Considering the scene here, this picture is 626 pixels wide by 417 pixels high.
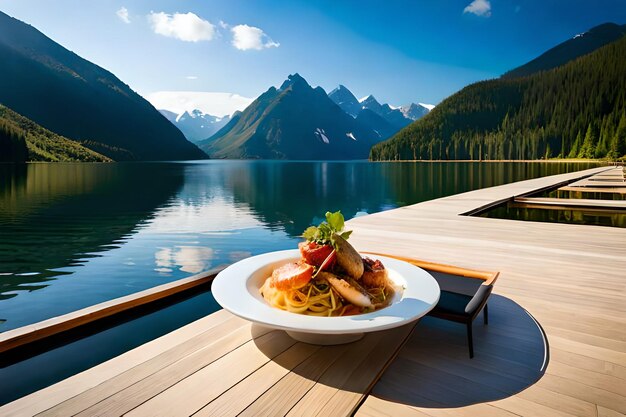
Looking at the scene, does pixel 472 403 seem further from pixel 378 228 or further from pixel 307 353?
pixel 378 228

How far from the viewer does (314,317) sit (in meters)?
2.10

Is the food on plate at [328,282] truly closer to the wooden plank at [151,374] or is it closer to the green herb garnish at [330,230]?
the green herb garnish at [330,230]

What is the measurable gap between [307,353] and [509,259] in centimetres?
476

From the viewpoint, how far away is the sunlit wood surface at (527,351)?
7.43 ft

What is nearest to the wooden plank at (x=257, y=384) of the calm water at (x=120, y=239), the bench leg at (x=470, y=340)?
the bench leg at (x=470, y=340)

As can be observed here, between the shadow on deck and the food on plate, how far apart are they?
60 centimetres

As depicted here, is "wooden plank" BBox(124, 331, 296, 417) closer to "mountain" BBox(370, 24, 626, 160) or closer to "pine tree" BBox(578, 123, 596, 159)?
"mountain" BBox(370, 24, 626, 160)

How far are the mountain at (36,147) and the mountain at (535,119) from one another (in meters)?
129

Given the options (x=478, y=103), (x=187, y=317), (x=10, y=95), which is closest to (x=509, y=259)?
(x=187, y=317)

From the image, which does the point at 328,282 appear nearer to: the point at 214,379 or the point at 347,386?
the point at 347,386

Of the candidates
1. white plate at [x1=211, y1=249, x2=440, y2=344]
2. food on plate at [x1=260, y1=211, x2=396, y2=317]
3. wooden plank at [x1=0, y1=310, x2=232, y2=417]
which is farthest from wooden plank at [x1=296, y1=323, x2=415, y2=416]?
wooden plank at [x1=0, y1=310, x2=232, y2=417]

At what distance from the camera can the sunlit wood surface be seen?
226 cm

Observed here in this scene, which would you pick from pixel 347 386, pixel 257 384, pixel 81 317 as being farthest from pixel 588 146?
pixel 81 317

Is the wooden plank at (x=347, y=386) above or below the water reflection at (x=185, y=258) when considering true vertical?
above
